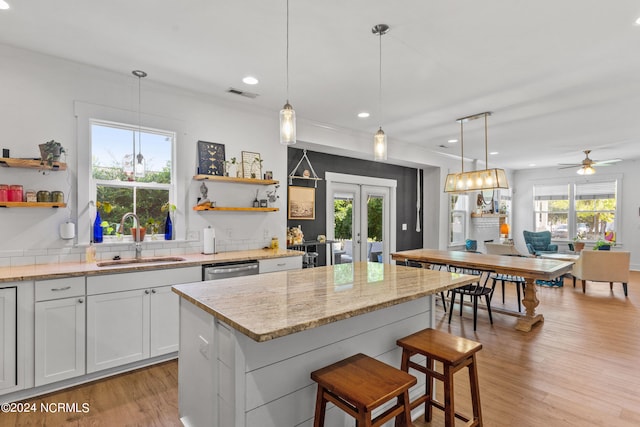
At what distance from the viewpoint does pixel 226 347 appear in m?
1.55

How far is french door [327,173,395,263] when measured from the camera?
18.6 ft

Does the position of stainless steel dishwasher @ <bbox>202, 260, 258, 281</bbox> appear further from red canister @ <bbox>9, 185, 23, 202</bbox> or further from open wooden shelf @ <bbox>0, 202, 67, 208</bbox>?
red canister @ <bbox>9, 185, 23, 202</bbox>

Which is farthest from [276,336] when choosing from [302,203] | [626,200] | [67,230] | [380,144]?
[626,200]

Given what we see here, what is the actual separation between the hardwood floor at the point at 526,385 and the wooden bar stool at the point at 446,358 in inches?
15.4

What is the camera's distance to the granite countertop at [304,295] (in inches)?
56.2

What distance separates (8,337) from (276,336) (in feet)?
7.65

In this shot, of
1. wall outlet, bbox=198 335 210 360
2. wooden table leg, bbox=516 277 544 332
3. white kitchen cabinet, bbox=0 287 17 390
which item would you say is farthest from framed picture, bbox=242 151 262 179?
wooden table leg, bbox=516 277 544 332

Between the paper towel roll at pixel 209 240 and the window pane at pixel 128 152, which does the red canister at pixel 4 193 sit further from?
the paper towel roll at pixel 209 240

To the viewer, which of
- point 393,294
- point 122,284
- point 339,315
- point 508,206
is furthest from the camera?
point 508,206

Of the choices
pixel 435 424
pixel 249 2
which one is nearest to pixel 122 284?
pixel 249 2

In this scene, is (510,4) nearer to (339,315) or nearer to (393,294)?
(393,294)

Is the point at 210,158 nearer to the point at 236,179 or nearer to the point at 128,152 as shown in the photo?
the point at 236,179

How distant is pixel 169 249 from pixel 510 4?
3.67 metres

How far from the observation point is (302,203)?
511cm
